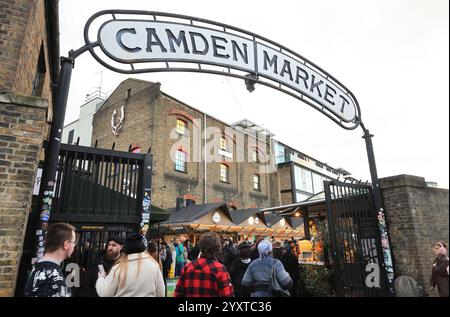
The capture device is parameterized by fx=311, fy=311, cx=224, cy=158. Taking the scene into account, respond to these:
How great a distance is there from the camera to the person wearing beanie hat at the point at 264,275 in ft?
14.4

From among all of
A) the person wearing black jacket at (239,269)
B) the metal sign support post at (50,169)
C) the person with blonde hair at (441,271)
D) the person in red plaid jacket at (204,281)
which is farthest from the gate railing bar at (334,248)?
the metal sign support post at (50,169)

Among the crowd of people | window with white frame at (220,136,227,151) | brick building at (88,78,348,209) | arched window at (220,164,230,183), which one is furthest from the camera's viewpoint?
window with white frame at (220,136,227,151)

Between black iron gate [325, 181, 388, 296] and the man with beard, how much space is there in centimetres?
408

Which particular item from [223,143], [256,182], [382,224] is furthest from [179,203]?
[382,224]

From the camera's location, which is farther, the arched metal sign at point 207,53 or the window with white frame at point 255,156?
the window with white frame at point 255,156

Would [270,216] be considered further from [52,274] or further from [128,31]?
[52,274]

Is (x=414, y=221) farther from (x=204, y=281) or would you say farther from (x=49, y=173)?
(x=49, y=173)

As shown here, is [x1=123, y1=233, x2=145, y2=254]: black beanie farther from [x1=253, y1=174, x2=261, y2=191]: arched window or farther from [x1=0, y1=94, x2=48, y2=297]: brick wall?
[x1=253, y1=174, x2=261, y2=191]: arched window

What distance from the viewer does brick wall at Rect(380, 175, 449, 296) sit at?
21.7ft

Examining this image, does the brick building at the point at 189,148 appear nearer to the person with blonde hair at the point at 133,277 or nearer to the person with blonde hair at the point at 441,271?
the person with blonde hair at the point at 441,271

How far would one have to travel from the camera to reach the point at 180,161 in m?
21.8

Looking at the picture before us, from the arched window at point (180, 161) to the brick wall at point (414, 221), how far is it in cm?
1574

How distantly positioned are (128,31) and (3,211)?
11.0 feet

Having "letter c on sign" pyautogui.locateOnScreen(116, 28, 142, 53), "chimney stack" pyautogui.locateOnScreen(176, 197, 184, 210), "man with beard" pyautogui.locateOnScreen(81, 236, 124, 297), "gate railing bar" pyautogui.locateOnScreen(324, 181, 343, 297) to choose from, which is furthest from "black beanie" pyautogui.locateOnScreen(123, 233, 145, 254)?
"chimney stack" pyautogui.locateOnScreen(176, 197, 184, 210)
